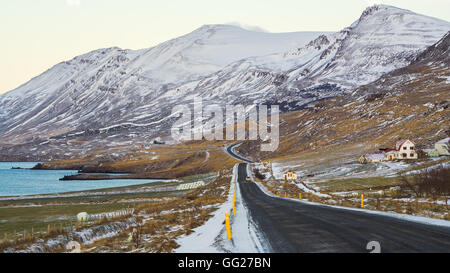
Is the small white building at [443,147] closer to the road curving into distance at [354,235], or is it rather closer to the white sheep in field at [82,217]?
the white sheep in field at [82,217]

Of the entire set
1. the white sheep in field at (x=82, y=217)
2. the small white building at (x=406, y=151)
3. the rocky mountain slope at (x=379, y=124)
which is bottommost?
the white sheep in field at (x=82, y=217)

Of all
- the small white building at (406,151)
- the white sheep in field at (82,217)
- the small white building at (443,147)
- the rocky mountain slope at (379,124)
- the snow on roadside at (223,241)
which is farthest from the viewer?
the rocky mountain slope at (379,124)

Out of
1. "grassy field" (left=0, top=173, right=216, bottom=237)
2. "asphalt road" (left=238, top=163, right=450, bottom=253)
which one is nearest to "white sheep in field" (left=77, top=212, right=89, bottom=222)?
"grassy field" (left=0, top=173, right=216, bottom=237)

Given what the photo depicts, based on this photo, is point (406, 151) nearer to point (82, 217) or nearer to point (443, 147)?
point (443, 147)

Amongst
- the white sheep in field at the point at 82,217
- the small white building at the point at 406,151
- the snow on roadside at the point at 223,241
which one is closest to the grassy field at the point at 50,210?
the white sheep in field at the point at 82,217

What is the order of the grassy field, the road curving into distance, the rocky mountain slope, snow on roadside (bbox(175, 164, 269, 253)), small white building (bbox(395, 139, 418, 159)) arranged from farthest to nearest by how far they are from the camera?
the rocky mountain slope < small white building (bbox(395, 139, 418, 159)) < the grassy field < snow on roadside (bbox(175, 164, 269, 253)) < the road curving into distance

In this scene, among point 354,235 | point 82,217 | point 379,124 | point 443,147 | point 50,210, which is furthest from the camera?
point 379,124

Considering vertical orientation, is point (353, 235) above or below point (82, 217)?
above

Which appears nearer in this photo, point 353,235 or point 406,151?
point 353,235

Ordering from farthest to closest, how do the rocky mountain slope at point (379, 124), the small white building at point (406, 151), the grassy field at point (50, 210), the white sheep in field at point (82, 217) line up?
the rocky mountain slope at point (379, 124) → the small white building at point (406, 151) → the grassy field at point (50, 210) → the white sheep in field at point (82, 217)

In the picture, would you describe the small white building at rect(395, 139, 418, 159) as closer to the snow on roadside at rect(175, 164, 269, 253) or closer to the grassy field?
the grassy field

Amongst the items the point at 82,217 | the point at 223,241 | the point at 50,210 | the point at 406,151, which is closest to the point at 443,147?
the point at 406,151

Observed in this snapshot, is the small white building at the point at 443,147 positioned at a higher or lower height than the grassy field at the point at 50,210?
higher
